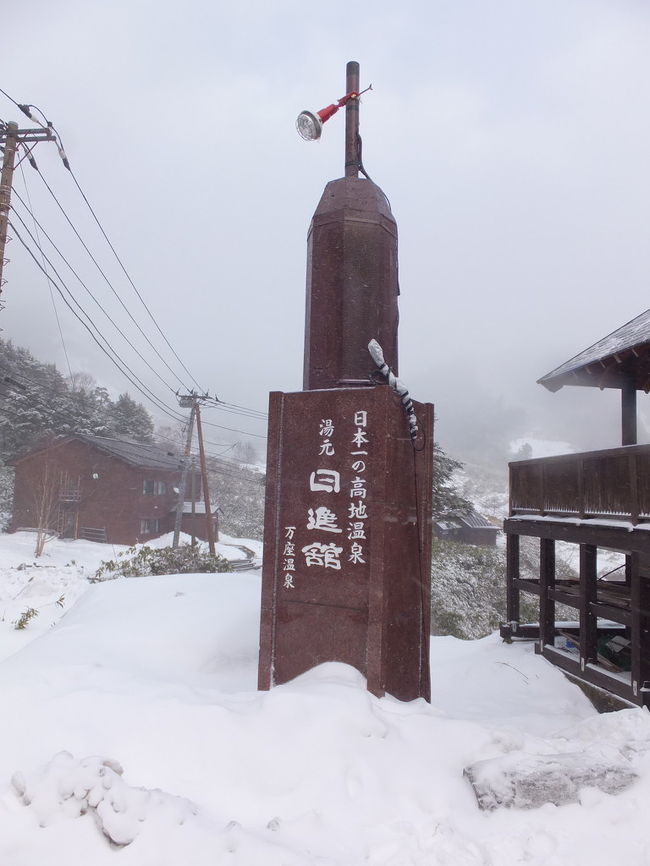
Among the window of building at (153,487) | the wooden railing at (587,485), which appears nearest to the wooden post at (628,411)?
the wooden railing at (587,485)

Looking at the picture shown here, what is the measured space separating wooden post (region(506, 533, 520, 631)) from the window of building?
→ 26.1 metres

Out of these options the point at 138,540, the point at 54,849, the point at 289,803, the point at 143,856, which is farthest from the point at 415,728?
the point at 138,540

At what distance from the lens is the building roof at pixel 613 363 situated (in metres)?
9.55

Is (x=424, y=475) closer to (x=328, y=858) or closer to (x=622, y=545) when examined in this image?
(x=328, y=858)

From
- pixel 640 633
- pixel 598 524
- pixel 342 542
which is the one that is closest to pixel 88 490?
pixel 598 524

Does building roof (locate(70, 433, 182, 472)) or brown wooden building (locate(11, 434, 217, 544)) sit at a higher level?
building roof (locate(70, 433, 182, 472))

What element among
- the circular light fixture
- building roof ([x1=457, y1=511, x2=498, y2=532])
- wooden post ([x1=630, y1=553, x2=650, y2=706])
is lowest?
wooden post ([x1=630, y1=553, x2=650, y2=706])

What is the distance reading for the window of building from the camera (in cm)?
3559

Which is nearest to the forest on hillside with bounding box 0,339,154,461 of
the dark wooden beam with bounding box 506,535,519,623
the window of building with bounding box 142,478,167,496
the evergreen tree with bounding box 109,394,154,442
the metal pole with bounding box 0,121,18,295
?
the evergreen tree with bounding box 109,394,154,442

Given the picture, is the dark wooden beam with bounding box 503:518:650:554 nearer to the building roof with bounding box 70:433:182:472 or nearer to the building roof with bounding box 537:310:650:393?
the building roof with bounding box 537:310:650:393

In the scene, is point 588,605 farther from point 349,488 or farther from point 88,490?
point 88,490

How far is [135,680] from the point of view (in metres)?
5.04

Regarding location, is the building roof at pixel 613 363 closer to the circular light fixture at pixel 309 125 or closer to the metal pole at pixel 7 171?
the circular light fixture at pixel 309 125

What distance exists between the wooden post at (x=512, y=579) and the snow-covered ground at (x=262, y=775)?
8.90 meters
